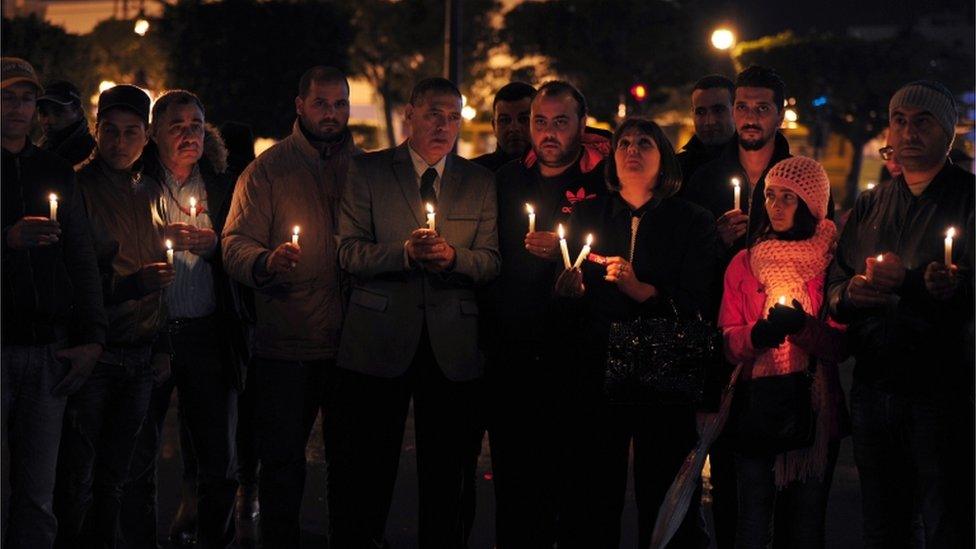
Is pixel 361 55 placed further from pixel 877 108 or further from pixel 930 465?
pixel 930 465

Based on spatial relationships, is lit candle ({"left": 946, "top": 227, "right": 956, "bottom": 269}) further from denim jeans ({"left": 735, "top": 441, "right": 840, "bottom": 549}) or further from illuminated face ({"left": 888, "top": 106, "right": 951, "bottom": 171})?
denim jeans ({"left": 735, "top": 441, "right": 840, "bottom": 549})

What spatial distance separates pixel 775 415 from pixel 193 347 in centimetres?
271

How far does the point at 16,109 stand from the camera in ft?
17.2

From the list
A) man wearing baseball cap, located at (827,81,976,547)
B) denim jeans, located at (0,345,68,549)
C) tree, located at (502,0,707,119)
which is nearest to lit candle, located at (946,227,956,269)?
man wearing baseball cap, located at (827,81,976,547)

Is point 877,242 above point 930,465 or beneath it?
above

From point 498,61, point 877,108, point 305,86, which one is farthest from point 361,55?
point 305,86

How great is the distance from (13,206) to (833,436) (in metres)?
3.46

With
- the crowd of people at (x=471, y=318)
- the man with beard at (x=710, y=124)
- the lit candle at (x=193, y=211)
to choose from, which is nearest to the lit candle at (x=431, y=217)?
the crowd of people at (x=471, y=318)

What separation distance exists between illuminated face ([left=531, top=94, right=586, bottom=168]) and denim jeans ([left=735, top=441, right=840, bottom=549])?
1.56 metres

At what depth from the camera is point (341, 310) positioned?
635cm

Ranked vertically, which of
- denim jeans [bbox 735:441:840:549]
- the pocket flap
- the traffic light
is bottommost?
denim jeans [bbox 735:441:840:549]

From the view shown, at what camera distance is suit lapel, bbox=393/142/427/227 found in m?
6.06

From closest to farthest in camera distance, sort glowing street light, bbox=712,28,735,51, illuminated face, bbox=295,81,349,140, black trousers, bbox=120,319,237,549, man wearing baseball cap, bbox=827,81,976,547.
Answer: man wearing baseball cap, bbox=827,81,976,547, black trousers, bbox=120,319,237,549, illuminated face, bbox=295,81,349,140, glowing street light, bbox=712,28,735,51

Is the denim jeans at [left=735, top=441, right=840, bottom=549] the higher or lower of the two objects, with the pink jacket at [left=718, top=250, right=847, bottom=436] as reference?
lower
